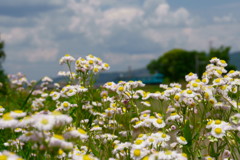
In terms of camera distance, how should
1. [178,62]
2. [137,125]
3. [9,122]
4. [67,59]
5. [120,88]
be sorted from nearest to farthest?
[9,122] < [137,125] < [120,88] < [67,59] < [178,62]

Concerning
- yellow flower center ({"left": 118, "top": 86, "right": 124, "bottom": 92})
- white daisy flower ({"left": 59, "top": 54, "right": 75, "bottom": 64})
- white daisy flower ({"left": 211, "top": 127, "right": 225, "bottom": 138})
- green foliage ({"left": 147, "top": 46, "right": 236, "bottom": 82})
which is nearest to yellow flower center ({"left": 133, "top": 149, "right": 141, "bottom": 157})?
white daisy flower ({"left": 211, "top": 127, "right": 225, "bottom": 138})

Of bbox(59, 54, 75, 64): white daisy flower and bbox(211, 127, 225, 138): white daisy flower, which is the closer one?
bbox(211, 127, 225, 138): white daisy flower

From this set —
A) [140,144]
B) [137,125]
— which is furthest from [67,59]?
[140,144]

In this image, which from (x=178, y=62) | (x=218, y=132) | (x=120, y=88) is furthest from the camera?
(x=178, y=62)

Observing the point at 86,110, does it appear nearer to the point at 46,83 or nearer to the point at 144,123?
the point at 144,123

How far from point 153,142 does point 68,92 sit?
1.36 m

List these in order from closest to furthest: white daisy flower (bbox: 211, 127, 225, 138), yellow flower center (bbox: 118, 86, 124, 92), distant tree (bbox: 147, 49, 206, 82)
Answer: white daisy flower (bbox: 211, 127, 225, 138), yellow flower center (bbox: 118, 86, 124, 92), distant tree (bbox: 147, 49, 206, 82)

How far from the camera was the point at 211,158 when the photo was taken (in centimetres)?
263

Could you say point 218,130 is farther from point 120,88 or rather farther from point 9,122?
point 9,122

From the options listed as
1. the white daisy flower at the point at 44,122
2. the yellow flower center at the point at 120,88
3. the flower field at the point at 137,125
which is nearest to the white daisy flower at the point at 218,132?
the flower field at the point at 137,125

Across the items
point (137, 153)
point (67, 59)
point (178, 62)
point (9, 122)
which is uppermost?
point (67, 59)

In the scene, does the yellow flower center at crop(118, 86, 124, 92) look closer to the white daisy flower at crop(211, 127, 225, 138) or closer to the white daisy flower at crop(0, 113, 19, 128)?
the white daisy flower at crop(211, 127, 225, 138)

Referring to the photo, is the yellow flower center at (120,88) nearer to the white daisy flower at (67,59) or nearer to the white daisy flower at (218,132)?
the white daisy flower at (67,59)

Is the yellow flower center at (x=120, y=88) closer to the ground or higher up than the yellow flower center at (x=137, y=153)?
higher up
